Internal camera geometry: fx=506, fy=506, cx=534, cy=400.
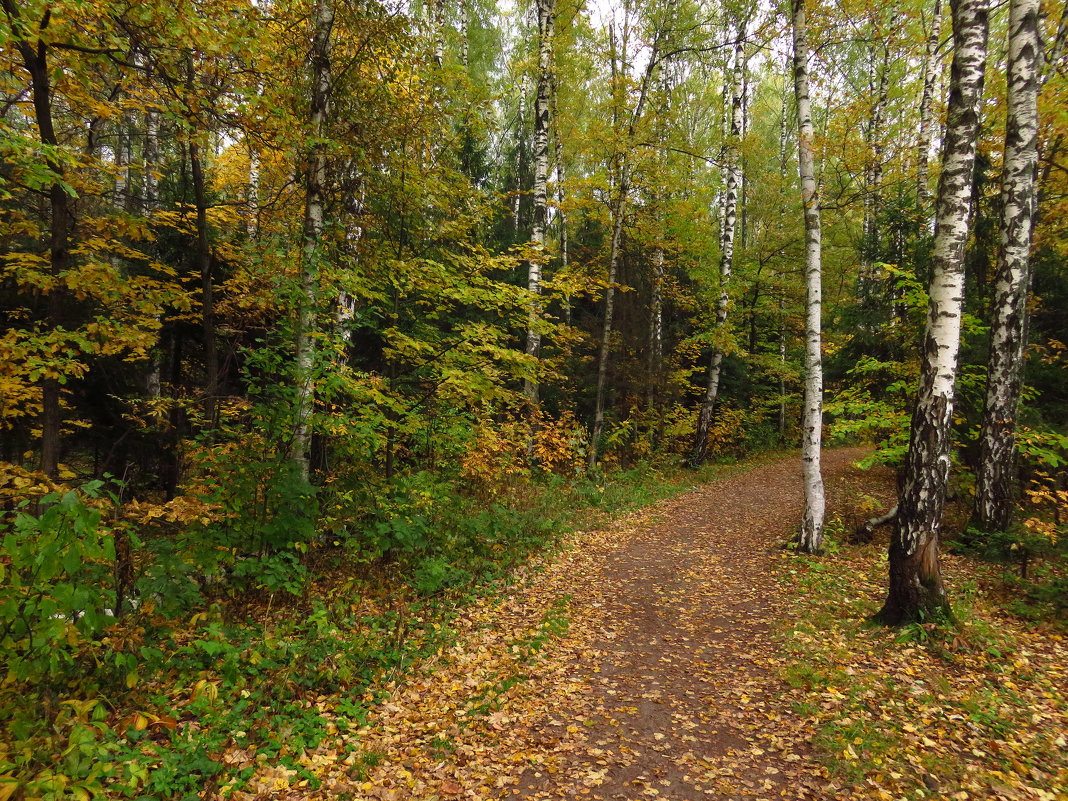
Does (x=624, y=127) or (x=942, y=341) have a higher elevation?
(x=624, y=127)

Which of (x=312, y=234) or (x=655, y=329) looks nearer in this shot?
(x=312, y=234)

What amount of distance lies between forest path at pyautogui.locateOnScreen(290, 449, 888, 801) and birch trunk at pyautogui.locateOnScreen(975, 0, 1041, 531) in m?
3.61

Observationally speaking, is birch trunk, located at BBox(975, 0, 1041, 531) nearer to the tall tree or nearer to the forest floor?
the forest floor

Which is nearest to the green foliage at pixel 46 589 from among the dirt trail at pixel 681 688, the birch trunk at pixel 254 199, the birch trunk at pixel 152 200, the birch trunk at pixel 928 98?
the dirt trail at pixel 681 688

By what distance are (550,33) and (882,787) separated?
1662 centimetres

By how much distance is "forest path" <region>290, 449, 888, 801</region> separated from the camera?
4008 mm

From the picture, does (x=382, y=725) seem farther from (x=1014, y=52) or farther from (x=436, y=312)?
(x=1014, y=52)

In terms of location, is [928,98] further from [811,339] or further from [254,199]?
[254,199]

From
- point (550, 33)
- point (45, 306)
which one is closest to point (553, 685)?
point (45, 306)

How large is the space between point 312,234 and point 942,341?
8273mm

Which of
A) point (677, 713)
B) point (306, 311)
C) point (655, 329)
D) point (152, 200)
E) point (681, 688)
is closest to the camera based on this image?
point (677, 713)

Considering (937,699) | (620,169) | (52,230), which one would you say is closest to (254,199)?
(52,230)

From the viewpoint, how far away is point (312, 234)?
732cm

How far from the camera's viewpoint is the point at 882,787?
3.76 m
